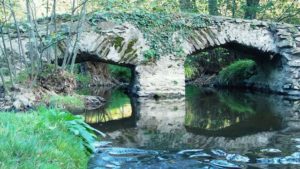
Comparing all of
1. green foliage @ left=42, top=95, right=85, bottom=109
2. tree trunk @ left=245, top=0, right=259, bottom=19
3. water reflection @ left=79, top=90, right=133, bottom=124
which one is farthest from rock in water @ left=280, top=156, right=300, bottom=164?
tree trunk @ left=245, top=0, right=259, bottom=19

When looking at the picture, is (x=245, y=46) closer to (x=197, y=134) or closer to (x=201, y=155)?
(x=197, y=134)

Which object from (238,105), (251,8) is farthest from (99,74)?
(238,105)

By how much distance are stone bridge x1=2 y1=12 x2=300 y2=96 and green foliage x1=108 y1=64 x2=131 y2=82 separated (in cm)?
680

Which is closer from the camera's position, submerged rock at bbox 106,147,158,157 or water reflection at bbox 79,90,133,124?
submerged rock at bbox 106,147,158,157

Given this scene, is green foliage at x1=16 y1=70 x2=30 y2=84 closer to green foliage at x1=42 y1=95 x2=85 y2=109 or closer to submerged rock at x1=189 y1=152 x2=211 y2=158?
green foliage at x1=42 y1=95 x2=85 y2=109

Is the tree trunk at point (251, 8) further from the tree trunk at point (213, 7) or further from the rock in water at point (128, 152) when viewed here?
the rock in water at point (128, 152)

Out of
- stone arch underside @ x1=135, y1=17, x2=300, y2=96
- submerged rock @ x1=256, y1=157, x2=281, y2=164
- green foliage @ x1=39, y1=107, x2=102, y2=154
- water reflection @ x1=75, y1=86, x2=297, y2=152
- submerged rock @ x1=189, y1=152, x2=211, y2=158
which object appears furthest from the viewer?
stone arch underside @ x1=135, y1=17, x2=300, y2=96

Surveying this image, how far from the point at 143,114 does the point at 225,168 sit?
14.0 feet

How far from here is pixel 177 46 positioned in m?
11.4

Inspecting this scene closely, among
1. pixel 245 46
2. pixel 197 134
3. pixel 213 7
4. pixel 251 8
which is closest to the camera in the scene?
pixel 197 134

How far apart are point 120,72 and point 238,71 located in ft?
19.0

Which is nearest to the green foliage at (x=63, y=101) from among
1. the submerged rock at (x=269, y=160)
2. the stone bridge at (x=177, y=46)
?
the stone bridge at (x=177, y=46)

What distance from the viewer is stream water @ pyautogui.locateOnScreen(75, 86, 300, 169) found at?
4332 mm

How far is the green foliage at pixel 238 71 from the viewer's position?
1484 centimetres
